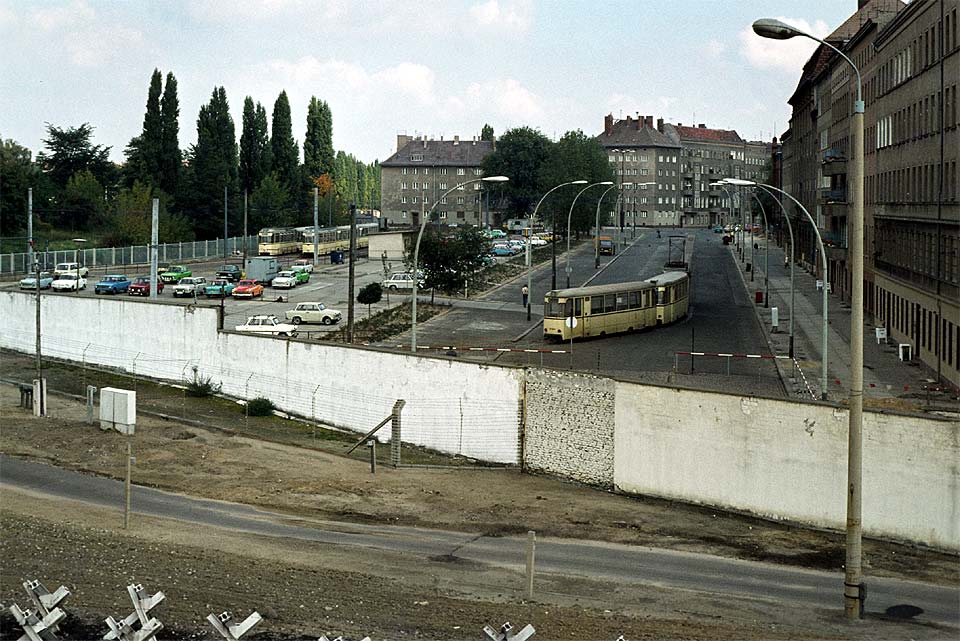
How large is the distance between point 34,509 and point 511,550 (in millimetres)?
10452

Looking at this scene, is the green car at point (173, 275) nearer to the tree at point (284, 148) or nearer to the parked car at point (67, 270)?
the parked car at point (67, 270)

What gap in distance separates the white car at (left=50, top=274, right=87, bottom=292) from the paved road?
5097cm

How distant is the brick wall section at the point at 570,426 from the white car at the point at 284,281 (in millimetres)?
55212

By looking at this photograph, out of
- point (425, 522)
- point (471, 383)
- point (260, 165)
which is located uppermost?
point (260, 165)

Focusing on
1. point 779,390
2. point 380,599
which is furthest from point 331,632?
point 779,390

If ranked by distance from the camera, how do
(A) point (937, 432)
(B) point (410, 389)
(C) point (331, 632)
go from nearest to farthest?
(C) point (331, 632) → (A) point (937, 432) → (B) point (410, 389)

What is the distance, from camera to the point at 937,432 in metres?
22.7

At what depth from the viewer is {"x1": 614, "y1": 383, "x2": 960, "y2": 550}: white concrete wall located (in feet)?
75.0

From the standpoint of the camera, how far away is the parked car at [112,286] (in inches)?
3022

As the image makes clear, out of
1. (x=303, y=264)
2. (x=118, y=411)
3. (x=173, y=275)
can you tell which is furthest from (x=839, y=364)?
(x=303, y=264)

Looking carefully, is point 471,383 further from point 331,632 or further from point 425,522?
point 331,632

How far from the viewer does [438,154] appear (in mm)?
189625

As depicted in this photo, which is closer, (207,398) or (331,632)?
(331,632)

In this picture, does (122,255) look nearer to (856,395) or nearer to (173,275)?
(173,275)
